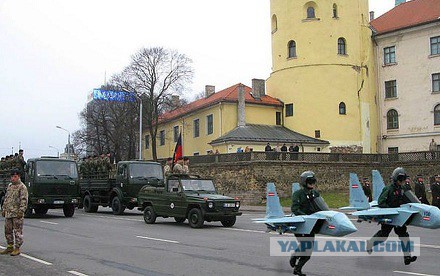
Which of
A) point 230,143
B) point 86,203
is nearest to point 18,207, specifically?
point 86,203

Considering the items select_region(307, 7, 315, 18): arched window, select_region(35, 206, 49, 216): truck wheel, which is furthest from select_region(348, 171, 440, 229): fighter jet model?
select_region(307, 7, 315, 18): arched window

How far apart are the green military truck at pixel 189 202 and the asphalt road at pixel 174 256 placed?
0.62 meters

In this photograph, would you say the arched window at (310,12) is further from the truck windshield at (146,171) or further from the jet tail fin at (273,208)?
the jet tail fin at (273,208)

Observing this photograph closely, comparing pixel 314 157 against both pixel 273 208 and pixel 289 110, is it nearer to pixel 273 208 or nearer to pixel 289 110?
pixel 289 110

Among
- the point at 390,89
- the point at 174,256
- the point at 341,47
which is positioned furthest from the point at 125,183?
the point at 390,89

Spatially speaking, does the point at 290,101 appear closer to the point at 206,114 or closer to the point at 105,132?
the point at 206,114

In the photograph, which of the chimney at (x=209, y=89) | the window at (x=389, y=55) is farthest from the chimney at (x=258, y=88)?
the window at (x=389, y=55)

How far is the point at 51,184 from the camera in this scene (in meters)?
24.2

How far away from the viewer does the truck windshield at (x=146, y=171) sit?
26044 mm

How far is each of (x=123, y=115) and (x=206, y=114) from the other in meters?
12.4

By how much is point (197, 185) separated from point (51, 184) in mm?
7748

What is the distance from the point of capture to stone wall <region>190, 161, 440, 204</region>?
1548 inches

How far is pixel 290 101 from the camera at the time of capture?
58375 millimetres

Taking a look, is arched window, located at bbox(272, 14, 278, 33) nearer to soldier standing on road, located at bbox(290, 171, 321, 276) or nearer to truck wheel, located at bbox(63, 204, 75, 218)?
truck wheel, located at bbox(63, 204, 75, 218)
